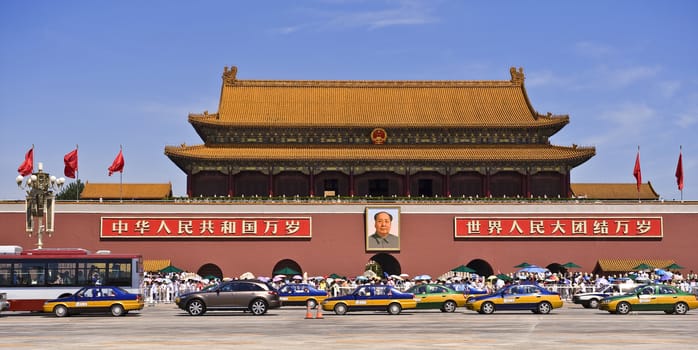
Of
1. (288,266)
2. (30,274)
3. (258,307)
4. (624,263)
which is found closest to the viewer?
(258,307)

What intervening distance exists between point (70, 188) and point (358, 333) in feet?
298

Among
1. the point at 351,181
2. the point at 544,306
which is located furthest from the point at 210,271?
the point at 544,306

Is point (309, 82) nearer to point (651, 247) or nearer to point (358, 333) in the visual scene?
point (651, 247)

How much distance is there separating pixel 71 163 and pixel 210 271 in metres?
10.2

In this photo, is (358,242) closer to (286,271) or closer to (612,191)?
(286,271)

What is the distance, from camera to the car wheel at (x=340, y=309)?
117 ft

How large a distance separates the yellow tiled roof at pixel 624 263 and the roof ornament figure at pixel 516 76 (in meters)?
16.4

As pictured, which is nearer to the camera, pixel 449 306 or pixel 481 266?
pixel 449 306

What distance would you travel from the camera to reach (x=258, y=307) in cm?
3562

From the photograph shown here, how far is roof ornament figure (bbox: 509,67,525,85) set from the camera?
68750mm

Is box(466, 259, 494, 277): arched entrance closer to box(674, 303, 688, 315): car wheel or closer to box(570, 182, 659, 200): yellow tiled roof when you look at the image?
box(570, 182, 659, 200): yellow tiled roof

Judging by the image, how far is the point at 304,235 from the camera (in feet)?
190

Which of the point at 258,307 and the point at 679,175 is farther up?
the point at 679,175

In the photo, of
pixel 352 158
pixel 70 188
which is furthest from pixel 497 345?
pixel 70 188
